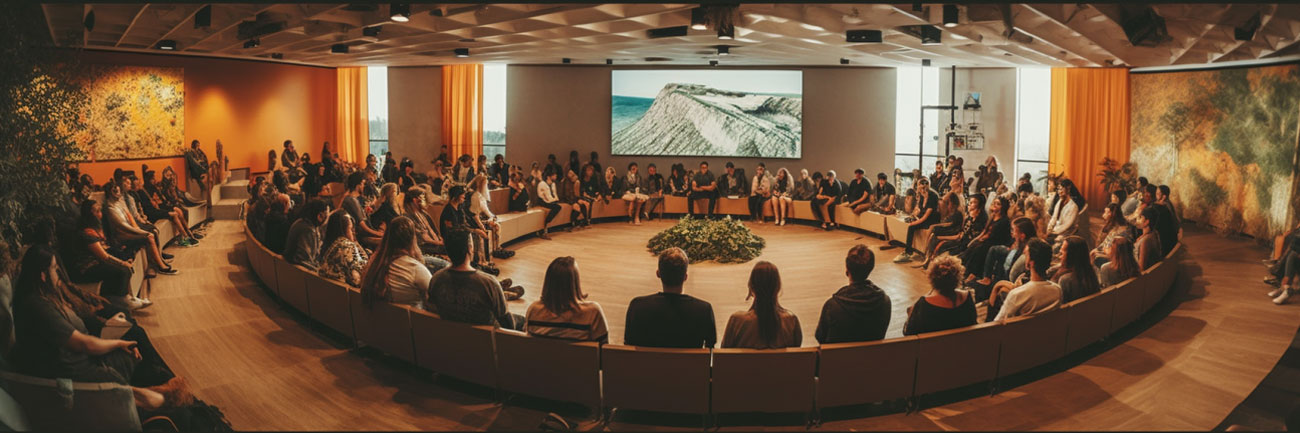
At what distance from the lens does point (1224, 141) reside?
39.7 ft

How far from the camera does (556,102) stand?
1681 cm

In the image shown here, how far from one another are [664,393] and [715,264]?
6.00m

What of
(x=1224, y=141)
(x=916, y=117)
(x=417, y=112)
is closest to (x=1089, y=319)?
(x=1224, y=141)

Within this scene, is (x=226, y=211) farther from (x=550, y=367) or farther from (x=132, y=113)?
(x=550, y=367)

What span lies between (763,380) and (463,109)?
14.2 metres

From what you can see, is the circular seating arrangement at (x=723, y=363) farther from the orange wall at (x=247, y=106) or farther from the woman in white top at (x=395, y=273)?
the orange wall at (x=247, y=106)

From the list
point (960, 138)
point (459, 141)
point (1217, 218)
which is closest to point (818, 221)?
point (960, 138)

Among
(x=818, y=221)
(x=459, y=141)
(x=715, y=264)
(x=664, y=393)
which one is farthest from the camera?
(x=459, y=141)

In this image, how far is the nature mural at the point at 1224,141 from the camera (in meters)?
10.8

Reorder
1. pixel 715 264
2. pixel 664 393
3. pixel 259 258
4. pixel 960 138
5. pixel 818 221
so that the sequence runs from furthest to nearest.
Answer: pixel 960 138 → pixel 818 221 → pixel 715 264 → pixel 259 258 → pixel 664 393

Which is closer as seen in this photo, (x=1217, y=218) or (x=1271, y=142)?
(x=1271, y=142)

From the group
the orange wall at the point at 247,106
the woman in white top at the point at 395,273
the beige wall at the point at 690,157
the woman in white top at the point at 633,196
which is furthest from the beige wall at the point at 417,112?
the woman in white top at the point at 395,273

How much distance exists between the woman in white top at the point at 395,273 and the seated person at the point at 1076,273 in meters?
4.59

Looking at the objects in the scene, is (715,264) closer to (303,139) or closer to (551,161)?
(551,161)
